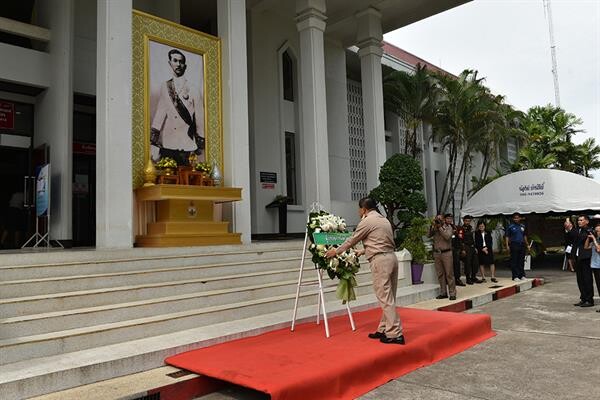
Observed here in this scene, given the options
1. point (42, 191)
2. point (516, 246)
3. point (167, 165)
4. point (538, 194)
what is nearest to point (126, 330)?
point (167, 165)

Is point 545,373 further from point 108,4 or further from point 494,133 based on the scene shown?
point 494,133

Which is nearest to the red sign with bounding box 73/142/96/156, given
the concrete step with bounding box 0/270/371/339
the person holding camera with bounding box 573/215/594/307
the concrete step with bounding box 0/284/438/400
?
the concrete step with bounding box 0/270/371/339

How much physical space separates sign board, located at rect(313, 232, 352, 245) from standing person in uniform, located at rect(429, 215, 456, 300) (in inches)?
147

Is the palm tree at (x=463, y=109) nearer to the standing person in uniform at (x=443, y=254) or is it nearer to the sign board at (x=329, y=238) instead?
the standing person in uniform at (x=443, y=254)

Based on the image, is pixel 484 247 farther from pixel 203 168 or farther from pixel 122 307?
pixel 122 307

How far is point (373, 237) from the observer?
212 inches

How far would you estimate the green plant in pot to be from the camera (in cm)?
986

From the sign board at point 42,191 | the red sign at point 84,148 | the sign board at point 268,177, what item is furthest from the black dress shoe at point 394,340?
the red sign at point 84,148

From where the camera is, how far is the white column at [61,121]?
10359 mm

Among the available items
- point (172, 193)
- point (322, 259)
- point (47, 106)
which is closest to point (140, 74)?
point (172, 193)

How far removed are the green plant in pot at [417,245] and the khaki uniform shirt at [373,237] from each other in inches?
186

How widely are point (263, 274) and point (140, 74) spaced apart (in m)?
4.63

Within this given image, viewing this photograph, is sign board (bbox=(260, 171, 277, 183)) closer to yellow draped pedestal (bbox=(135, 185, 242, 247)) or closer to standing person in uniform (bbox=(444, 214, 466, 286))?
yellow draped pedestal (bbox=(135, 185, 242, 247))

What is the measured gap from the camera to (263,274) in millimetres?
7582
